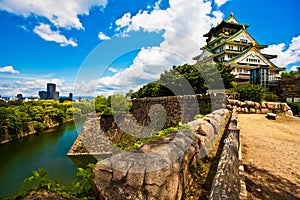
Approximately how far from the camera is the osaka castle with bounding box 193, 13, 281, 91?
22.2 metres

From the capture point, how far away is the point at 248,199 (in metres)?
2.62

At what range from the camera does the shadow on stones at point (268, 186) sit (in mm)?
2699

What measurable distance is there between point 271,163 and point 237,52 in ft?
78.9

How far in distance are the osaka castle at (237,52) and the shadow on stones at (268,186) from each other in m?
17.4

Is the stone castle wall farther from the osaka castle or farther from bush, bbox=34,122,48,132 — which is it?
bush, bbox=34,122,48,132

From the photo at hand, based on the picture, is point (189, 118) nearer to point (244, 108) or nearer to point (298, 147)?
point (244, 108)

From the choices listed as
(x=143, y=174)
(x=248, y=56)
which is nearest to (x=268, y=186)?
(x=143, y=174)

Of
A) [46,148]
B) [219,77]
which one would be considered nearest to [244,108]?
[219,77]

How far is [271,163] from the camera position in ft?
12.5

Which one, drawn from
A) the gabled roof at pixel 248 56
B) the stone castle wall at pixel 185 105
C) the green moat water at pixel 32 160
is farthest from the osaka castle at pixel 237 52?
the green moat water at pixel 32 160

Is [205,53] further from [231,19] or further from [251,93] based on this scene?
[251,93]

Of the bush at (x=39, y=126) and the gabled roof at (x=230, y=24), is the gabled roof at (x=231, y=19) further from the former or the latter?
the bush at (x=39, y=126)

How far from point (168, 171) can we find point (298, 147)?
459 cm

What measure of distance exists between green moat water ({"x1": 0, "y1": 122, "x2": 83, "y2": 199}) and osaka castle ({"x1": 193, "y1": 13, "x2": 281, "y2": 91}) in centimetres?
1701
